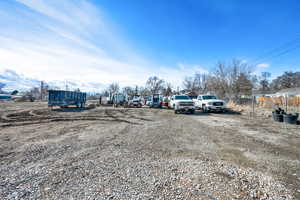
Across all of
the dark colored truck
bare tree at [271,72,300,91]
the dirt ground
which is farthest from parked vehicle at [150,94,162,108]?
bare tree at [271,72,300,91]

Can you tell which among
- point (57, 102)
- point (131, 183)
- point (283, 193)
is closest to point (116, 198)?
point (131, 183)

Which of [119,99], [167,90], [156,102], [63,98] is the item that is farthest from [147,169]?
[167,90]

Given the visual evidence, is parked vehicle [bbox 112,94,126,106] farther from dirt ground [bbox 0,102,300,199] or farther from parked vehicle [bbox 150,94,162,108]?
dirt ground [bbox 0,102,300,199]

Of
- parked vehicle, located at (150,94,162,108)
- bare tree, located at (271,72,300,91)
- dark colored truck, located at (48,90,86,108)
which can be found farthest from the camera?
bare tree, located at (271,72,300,91)

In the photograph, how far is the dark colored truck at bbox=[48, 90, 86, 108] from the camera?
16722 millimetres

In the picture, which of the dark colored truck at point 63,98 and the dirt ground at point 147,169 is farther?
the dark colored truck at point 63,98

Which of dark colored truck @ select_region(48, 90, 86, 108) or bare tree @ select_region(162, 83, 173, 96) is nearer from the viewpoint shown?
dark colored truck @ select_region(48, 90, 86, 108)

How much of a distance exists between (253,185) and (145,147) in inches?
120

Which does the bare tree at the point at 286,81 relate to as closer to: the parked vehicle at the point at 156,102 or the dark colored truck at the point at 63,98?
the parked vehicle at the point at 156,102

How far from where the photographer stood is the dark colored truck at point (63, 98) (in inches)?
658

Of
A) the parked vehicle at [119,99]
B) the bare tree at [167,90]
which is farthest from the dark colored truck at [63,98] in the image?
the bare tree at [167,90]

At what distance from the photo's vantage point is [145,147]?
15.9ft

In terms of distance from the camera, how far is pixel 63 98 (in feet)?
58.9

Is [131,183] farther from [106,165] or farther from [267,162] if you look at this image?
Result: [267,162]
